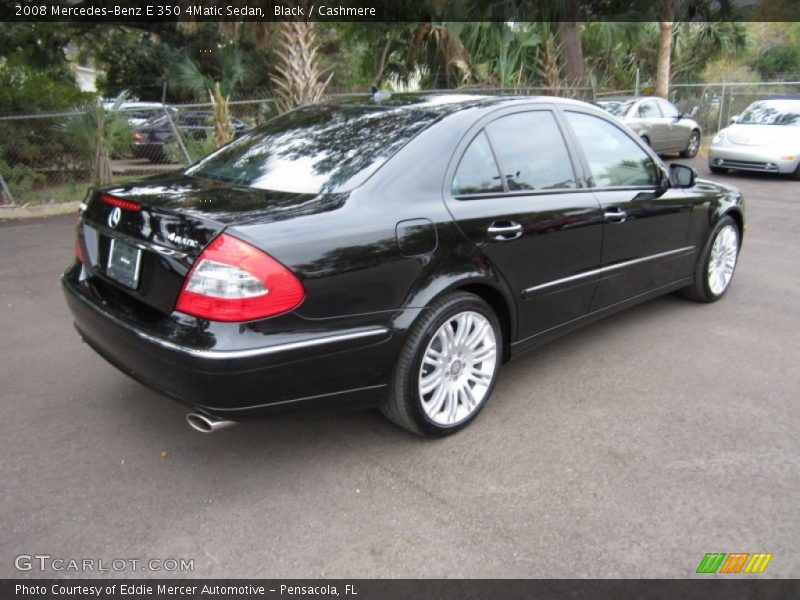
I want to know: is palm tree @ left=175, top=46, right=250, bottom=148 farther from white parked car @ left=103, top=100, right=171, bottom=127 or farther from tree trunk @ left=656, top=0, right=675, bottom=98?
tree trunk @ left=656, top=0, right=675, bottom=98

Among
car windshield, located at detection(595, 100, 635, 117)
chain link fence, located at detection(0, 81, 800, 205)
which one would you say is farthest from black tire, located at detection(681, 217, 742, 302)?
car windshield, located at detection(595, 100, 635, 117)

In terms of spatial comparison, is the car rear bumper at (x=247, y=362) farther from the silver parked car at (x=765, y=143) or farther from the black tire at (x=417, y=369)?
the silver parked car at (x=765, y=143)

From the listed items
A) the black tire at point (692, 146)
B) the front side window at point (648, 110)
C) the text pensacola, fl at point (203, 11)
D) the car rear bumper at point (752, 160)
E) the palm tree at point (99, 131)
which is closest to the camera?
the palm tree at point (99, 131)

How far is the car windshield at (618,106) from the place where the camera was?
1320 cm

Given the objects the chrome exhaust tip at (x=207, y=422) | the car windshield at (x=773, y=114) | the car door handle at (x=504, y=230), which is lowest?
the chrome exhaust tip at (x=207, y=422)

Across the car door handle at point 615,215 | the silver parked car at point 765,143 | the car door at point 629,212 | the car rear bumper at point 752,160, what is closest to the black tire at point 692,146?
the silver parked car at point 765,143

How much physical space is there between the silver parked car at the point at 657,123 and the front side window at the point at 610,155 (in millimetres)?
8904

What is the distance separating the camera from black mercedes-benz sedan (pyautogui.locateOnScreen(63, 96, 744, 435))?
2508 millimetres

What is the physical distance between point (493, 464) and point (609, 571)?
76 cm

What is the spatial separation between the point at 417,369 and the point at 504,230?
0.85m

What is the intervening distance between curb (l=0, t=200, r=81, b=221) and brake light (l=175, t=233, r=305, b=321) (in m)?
8.02

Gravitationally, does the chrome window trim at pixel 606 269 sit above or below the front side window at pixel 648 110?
below
